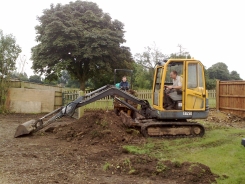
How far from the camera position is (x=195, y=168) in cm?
528

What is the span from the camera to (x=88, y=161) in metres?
6.21

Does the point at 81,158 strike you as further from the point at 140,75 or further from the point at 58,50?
the point at 140,75

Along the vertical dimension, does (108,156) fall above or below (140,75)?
below

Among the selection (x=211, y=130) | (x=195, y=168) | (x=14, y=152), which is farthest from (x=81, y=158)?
(x=211, y=130)

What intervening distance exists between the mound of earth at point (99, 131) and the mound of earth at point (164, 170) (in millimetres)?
2063

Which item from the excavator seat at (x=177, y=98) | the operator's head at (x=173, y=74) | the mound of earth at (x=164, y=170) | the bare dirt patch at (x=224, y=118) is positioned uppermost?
the operator's head at (x=173, y=74)

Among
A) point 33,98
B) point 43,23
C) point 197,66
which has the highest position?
point 43,23

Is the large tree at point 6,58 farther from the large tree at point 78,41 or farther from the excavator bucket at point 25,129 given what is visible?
the excavator bucket at point 25,129

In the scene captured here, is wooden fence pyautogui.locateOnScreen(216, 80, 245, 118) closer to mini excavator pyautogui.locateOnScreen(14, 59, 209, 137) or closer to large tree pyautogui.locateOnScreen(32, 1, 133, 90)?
mini excavator pyautogui.locateOnScreen(14, 59, 209, 137)

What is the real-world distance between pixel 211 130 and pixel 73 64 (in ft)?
66.3

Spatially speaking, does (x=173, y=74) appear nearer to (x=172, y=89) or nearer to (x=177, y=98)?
(x=172, y=89)

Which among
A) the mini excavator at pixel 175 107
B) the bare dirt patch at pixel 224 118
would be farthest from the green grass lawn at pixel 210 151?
the bare dirt patch at pixel 224 118

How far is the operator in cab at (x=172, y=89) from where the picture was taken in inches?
344

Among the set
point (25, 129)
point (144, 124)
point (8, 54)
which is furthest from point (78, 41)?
point (144, 124)
